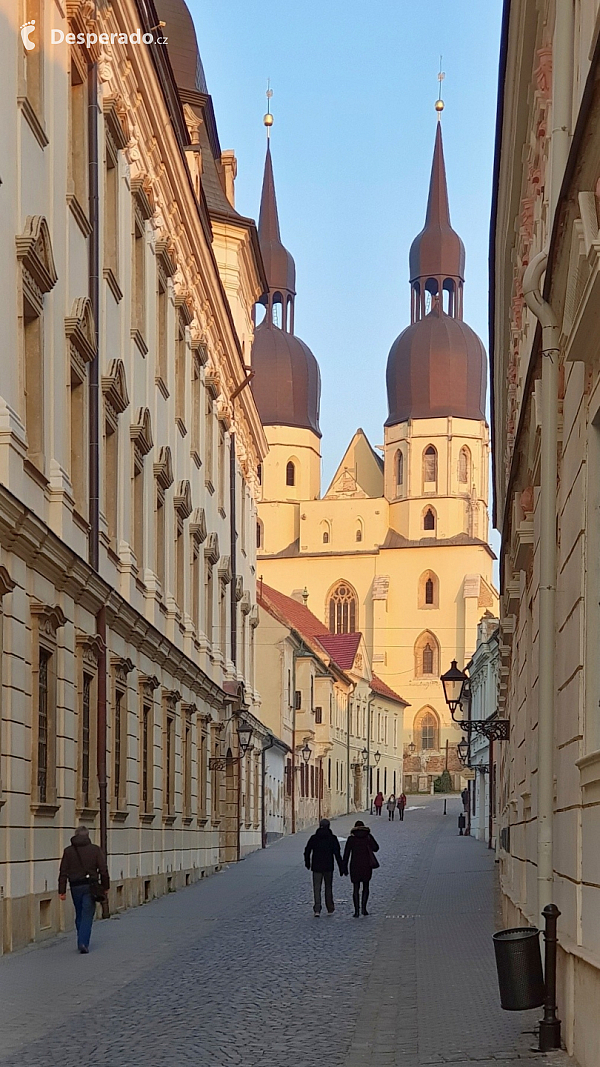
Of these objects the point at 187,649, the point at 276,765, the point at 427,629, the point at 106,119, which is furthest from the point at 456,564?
the point at 106,119

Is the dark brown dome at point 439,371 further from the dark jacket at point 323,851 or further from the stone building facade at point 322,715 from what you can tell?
the dark jacket at point 323,851

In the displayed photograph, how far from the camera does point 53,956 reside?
52.3ft

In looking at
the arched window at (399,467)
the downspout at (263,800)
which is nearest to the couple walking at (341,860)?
the downspout at (263,800)

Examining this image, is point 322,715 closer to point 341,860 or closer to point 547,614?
point 341,860

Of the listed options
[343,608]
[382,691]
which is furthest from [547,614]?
[343,608]

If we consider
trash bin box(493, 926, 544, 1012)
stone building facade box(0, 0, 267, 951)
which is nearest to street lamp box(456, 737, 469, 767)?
stone building facade box(0, 0, 267, 951)

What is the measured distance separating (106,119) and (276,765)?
36.4m

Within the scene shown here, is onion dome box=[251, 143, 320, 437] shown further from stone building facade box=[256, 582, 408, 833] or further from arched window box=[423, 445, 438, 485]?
stone building facade box=[256, 582, 408, 833]

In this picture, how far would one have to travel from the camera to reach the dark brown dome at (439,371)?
395 ft

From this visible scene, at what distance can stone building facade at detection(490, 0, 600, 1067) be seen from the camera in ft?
27.7

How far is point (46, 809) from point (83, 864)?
4.97 feet

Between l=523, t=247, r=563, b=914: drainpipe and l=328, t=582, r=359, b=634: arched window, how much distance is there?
109m

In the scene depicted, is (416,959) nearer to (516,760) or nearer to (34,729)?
(516,760)

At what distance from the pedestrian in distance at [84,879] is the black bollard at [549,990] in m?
7.35
